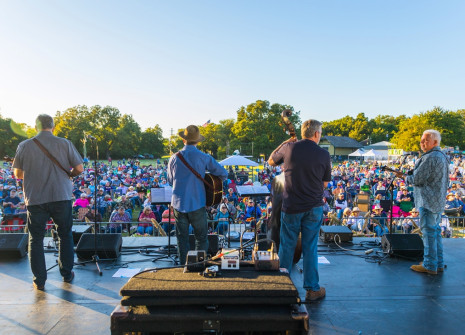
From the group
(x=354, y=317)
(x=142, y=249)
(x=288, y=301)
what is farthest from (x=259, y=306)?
(x=142, y=249)

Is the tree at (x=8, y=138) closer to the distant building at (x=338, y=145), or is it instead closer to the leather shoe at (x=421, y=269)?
the distant building at (x=338, y=145)

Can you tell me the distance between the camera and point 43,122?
3596mm

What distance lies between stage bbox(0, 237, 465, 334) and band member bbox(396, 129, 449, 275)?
400 mm

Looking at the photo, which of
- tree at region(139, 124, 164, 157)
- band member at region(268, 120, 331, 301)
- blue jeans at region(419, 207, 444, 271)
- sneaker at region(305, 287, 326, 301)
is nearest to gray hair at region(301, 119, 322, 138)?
band member at region(268, 120, 331, 301)

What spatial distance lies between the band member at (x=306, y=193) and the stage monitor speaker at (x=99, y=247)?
2.53 metres

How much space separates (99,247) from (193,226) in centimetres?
174

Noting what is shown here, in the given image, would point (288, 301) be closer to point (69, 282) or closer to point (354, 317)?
point (354, 317)

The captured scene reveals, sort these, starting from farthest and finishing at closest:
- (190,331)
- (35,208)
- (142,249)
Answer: (142,249) < (35,208) < (190,331)

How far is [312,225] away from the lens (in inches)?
130

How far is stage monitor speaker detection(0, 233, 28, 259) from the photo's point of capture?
477 cm

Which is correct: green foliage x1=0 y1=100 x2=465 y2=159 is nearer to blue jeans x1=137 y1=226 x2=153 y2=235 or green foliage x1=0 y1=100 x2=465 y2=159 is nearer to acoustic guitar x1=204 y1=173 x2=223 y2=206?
blue jeans x1=137 y1=226 x2=153 y2=235

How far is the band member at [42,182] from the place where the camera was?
3.55 m

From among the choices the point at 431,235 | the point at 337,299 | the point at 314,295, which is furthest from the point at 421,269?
the point at 314,295

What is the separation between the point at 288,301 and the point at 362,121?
84.7 metres
